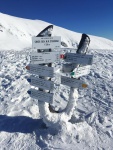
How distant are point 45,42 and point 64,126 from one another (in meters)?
2.15

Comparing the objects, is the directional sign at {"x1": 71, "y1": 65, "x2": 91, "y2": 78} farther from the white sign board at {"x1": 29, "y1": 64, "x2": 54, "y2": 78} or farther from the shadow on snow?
the shadow on snow

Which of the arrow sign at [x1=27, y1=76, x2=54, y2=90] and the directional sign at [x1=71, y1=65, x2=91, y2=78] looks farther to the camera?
the directional sign at [x1=71, y1=65, x2=91, y2=78]

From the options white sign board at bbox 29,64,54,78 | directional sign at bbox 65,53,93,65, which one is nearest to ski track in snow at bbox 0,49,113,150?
white sign board at bbox 29,64,54,78

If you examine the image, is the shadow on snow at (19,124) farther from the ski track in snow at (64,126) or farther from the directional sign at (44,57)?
the directional sign at (44,57)

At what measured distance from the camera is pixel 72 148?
4.91 m

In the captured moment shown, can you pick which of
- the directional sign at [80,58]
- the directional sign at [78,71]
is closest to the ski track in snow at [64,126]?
the directional sign at [78,71]

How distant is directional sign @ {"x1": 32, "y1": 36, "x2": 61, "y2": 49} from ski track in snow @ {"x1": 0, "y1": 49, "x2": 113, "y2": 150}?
Result: 2.09 meters

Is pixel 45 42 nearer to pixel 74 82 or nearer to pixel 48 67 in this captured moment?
pixel 48 67

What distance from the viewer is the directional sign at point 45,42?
15.7ft

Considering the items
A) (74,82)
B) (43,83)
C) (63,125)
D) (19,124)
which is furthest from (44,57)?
(19,124)

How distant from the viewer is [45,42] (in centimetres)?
486

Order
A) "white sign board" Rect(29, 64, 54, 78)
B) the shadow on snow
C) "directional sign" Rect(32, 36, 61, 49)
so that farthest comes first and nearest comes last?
the shadow on snow, "white sign board" Rect(29, 64, 54, 78), "directional sign" Rect(32, 36, 61, 49)

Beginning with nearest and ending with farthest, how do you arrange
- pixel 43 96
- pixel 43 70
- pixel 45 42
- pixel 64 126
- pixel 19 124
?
pixel 45 42, pixel 43 70, pixel 43 96, pixel 64 126, pixel 19 124

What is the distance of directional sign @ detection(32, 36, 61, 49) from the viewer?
15.7 feet
